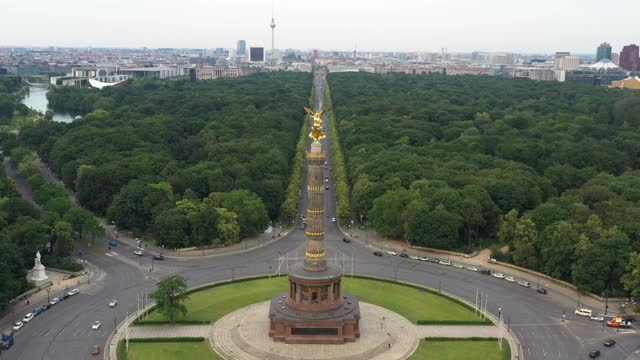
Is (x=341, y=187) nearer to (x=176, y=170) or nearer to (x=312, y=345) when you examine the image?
(x=176, y=170)

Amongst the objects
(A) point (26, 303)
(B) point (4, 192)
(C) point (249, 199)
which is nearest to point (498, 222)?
(C) point (249, 199)

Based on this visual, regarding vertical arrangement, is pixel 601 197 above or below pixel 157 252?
above

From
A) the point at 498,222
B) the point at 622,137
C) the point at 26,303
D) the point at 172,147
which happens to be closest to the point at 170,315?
the point at 26,303

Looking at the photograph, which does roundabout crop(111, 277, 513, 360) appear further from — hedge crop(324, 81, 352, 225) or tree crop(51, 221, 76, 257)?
hedge crop(324, 81, 352, 225)

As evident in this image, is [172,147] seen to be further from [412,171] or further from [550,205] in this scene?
[550,205]

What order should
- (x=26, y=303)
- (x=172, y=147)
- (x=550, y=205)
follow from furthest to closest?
(x=172, y=147)
(x=550, y=205)
(x=26, y=303)

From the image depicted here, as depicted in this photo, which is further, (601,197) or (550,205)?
(601,197)

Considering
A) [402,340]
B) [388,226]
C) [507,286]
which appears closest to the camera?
[402,340]
